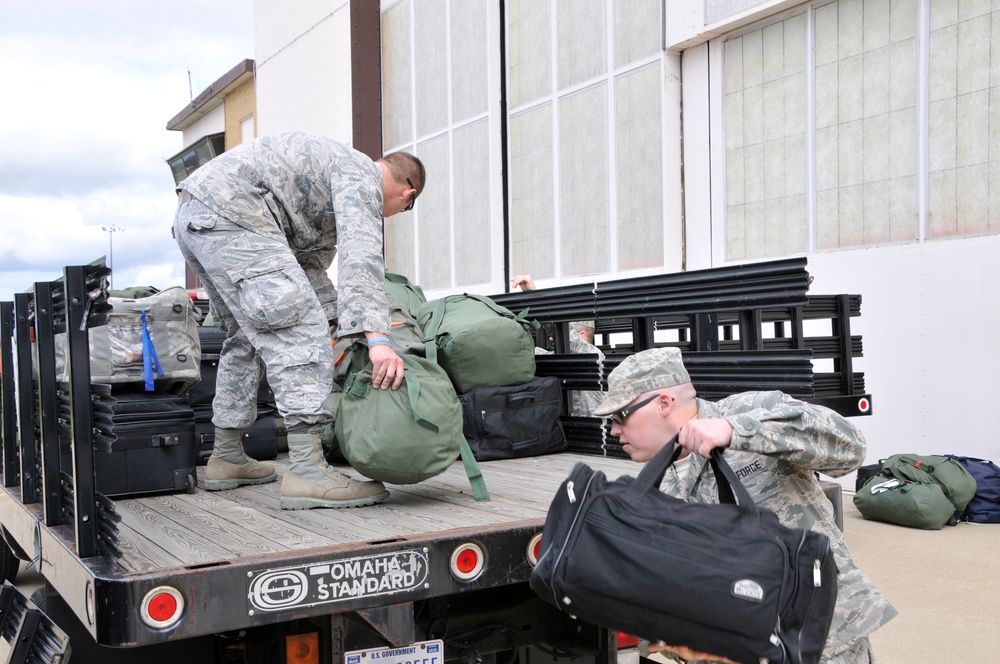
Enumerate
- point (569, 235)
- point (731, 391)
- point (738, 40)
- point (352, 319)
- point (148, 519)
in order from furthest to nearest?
point (569, 235) < point (738, 40) < point (731, 391) < point (352, 319) < point (148, 519)

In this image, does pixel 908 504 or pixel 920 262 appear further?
pixel 920 262

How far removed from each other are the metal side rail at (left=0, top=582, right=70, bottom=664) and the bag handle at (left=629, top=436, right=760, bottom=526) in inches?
71.7

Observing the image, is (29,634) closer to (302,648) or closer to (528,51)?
(302,648)

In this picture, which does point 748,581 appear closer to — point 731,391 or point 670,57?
point 731,391

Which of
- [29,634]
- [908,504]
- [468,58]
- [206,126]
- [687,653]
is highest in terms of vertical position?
[206,126]

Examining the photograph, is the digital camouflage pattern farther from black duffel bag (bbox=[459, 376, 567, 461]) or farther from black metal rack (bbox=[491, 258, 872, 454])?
black metal rack (bbox=[491, 258, 872, 454])

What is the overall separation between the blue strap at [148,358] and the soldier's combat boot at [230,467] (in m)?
0.33

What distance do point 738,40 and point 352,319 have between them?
7.29 meters

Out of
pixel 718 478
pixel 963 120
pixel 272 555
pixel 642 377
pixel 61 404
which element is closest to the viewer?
pixel 718 478

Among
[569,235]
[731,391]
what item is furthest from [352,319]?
[569,235]

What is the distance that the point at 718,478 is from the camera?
201cm

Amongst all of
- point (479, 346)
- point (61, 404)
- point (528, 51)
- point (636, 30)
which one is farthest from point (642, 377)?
point (528, 51)

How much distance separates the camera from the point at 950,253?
24.2 feet

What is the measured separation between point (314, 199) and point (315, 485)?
3.75ft
